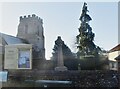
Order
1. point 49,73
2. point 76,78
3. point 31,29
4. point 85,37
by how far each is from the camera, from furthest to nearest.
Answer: point 31,29
point 85,37
point 49,73
point 76,78

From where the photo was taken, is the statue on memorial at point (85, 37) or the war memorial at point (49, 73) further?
the statue on memorial at point (85, 37)

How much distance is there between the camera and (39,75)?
10859 millimetres

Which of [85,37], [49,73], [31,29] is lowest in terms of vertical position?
[49,73]

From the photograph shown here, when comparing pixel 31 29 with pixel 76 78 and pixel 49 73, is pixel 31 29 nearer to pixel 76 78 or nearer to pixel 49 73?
pixel 49 73

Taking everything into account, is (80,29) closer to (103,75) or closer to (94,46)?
(94,46)

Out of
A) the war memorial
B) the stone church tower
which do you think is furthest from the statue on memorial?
the stone church tower

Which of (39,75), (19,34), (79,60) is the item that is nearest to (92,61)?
(79,60)

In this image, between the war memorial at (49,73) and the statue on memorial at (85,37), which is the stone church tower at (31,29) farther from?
the war memorial at (49,73)

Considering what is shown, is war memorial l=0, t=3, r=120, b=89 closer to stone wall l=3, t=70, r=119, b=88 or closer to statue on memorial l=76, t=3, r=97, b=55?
stone wall l=3, t=70, r=119, b=88

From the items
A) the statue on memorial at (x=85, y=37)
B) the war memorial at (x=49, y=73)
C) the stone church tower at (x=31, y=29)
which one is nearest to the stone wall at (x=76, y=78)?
the war memorial at (x=49, y=73)

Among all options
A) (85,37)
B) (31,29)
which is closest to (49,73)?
(85,37)

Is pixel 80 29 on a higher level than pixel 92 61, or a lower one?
higher

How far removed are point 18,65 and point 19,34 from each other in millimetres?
32105

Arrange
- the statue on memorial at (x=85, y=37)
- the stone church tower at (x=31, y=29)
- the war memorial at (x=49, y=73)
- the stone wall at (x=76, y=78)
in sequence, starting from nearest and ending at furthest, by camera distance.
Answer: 1. the war memorial at (x=49, y=73)
2. the stone wall at (x=76, y=78)
3. the statue on memorial at (x=85, y=37)
4. the stone church tower at (x=31, y=29)
